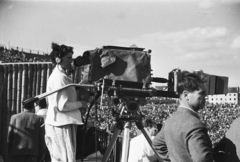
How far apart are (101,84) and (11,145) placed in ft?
10.7

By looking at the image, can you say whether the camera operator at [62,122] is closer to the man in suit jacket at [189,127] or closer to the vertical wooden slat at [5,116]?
the man in suit jacket at [189,127]

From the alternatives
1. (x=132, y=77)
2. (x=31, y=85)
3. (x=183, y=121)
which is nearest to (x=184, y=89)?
(x=183, y=121)

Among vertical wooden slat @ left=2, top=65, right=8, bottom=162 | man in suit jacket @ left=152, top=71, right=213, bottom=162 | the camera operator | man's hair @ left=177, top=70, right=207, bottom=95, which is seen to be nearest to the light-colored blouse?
the camera operator

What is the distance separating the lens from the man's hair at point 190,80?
2.57 meters

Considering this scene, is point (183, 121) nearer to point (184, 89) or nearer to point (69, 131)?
point (184, 89)

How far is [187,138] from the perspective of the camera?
2.37 m

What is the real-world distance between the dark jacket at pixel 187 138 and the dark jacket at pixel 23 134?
3.41m

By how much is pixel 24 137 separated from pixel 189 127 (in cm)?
377

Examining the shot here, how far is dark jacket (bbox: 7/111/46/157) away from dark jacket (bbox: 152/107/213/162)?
11.2 feet

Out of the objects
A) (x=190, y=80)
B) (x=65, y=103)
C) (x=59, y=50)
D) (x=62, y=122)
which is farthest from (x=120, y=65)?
(x=59, y=50)

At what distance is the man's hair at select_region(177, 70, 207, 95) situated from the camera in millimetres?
2572

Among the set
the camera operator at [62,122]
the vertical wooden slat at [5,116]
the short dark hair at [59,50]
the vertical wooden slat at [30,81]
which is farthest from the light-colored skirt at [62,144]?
the vertical wooden slat at [5,116]

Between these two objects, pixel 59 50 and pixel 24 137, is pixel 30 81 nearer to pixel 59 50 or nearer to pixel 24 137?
pixel 24 137

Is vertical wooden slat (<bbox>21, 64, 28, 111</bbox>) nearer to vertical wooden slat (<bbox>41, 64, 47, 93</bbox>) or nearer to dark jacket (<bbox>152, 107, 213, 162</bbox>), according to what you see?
vertical wooden slat (<bbox>41, 64, 47, 93</bbox>)
